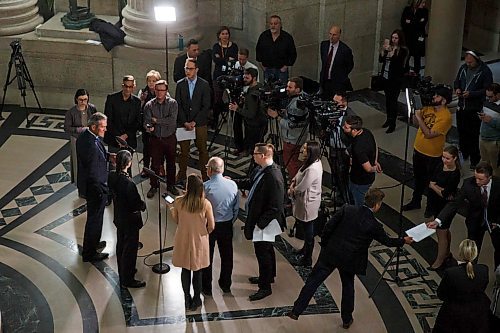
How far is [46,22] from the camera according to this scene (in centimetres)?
1318

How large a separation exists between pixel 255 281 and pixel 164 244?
1261 millimetres

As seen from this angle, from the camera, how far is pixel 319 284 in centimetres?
773

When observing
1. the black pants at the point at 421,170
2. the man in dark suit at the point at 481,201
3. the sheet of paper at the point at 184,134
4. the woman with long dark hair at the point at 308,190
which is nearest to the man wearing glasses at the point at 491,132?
the black pants at the point at 421,170

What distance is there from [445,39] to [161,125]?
4864 millimetres

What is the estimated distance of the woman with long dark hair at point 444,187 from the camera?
336 inches

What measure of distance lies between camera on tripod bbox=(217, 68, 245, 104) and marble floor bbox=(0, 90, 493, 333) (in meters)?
1.56

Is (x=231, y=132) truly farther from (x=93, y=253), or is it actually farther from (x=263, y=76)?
(x=93, y=253)

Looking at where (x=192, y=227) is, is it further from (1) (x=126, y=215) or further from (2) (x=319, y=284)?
(2) (x=319, y=284)

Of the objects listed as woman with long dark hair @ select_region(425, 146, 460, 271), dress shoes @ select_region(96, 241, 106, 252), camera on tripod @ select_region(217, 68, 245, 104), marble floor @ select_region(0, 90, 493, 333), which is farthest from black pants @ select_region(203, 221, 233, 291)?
camera on tripod @ select_region(217, 68, 245, 104)

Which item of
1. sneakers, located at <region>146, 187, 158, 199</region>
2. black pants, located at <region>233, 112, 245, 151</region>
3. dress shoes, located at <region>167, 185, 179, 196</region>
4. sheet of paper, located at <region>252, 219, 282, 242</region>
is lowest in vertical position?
sneakers, located at <region>146, 187, 158, 199</region>

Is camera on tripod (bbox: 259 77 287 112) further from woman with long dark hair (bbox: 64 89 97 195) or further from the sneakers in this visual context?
woman with long dark hair (bbox: 64 89 97 195)

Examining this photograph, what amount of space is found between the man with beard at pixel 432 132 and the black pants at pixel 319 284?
97.0 inches

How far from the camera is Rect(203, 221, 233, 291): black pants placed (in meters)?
8.02

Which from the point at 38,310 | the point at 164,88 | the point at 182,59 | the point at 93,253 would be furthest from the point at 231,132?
the point at 38,310
